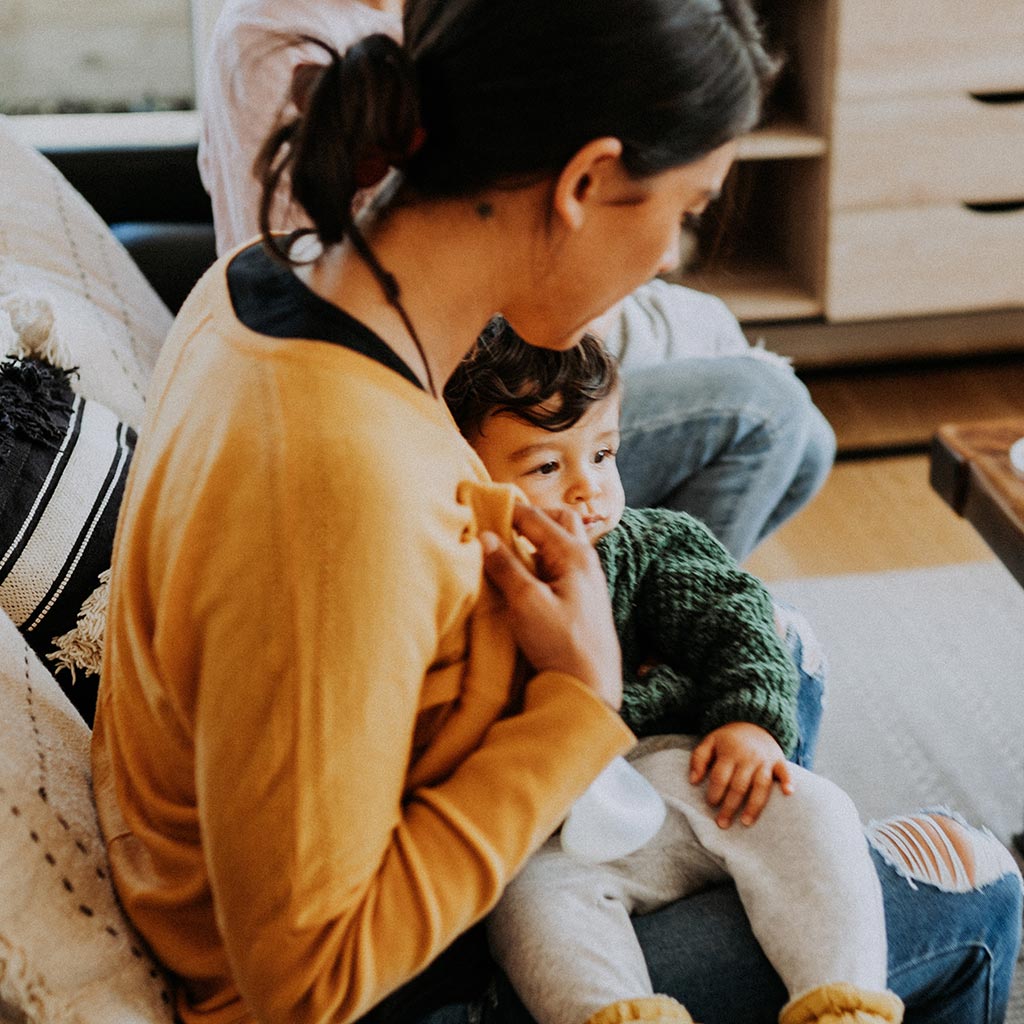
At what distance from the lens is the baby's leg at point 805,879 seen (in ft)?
2.96

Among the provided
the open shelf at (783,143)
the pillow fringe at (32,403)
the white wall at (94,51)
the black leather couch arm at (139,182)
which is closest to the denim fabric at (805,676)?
the pillow fringe at (32,403)

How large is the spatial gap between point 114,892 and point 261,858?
265 millimetres

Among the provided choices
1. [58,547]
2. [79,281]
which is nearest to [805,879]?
[58,547]

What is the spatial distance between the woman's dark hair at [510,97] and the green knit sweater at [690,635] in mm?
493

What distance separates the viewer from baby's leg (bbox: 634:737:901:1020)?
902 mm

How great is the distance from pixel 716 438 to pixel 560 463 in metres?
0.54

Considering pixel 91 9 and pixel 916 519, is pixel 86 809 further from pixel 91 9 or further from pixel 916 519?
pixel 91 9

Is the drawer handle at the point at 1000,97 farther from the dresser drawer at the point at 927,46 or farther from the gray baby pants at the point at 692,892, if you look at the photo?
the gray baby pants at the point at 692,892

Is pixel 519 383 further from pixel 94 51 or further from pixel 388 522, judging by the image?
pixel 94 51

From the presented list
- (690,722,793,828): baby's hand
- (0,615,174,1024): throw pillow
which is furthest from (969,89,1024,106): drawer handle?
(0,615,174,1024): throw pillow

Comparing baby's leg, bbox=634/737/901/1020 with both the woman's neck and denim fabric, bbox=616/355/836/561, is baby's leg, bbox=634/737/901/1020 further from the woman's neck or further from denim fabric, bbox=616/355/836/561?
denim fabric, bbox=616/355/836/561

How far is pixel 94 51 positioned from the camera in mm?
2867

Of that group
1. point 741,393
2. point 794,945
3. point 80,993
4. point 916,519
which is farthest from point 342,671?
point 916,519

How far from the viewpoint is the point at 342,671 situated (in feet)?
2.21
